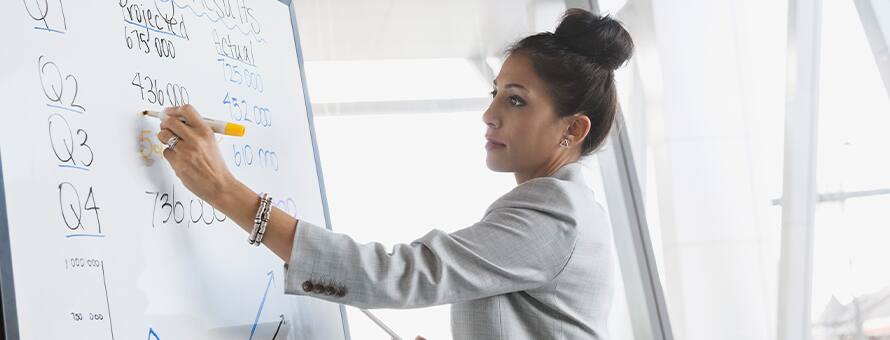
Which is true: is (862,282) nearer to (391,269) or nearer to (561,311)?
(561,311)

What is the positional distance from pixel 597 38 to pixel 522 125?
21 centimetres

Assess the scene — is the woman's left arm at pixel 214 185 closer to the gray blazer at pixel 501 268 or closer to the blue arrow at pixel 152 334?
the gray blazer at pixel 501 268

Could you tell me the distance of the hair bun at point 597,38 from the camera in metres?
1.59

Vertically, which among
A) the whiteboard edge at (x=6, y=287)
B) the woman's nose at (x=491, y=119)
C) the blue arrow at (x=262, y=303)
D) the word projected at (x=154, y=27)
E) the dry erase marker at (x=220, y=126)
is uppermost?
the word projected at (x=154, y=27)

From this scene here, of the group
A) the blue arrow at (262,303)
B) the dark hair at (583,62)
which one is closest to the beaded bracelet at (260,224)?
the blue arrow at (262,303)

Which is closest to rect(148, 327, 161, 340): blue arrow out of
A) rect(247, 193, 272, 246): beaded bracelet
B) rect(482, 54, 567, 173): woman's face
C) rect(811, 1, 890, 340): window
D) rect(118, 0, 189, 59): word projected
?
rect(247, 193, 272, 246): beaded bracelet

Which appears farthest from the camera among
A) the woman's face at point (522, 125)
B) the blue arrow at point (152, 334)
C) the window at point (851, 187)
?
the window at point (851, 187)

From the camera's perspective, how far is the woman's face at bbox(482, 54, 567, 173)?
155cm

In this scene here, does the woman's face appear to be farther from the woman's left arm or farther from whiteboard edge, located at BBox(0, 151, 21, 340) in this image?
whiteboard edge, located at BBox(0, 151, 21, 340)

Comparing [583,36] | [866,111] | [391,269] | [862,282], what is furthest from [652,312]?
[391,269]

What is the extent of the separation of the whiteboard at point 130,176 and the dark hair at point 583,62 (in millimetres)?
484

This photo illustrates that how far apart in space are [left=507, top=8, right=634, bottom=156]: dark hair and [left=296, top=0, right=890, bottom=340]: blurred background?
0.87 meters

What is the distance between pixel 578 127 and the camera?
5.23 ft

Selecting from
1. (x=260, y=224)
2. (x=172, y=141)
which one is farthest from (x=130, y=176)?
(x=260, y=224)
